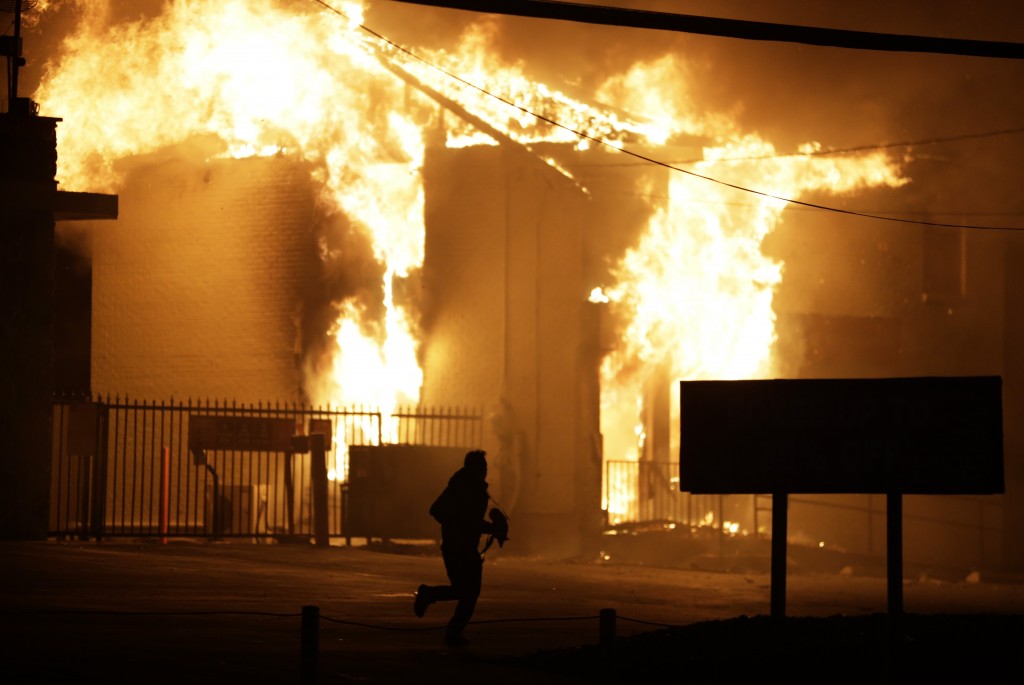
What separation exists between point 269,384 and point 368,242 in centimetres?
325

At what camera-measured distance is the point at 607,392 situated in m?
26.7

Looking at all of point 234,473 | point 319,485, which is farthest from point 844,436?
point 234,473

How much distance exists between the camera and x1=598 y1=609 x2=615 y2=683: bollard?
8641 mm

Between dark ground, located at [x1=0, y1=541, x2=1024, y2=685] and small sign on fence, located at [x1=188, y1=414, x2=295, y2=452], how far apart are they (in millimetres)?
2154

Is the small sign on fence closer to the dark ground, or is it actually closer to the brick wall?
the dark ground

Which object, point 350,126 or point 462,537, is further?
point 350,126

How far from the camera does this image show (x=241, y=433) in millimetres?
21859

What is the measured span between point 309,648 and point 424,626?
447cm

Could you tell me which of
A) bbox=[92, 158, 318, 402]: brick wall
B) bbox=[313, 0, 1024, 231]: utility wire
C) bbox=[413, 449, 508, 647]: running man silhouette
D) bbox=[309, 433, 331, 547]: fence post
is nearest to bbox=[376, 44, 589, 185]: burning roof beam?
bbox=[313, 0, 1024, 231]: utility wire

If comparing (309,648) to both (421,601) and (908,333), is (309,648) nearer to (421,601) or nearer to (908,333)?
(421,601)

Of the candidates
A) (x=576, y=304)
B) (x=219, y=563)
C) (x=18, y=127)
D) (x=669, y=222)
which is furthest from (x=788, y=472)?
(x=669, y=222)

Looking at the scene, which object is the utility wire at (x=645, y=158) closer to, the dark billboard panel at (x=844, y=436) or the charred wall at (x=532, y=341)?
the charred wall at (x=532, y=341)

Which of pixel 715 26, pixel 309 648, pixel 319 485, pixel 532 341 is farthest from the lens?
pixel 532 341

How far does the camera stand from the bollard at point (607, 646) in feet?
28.3
